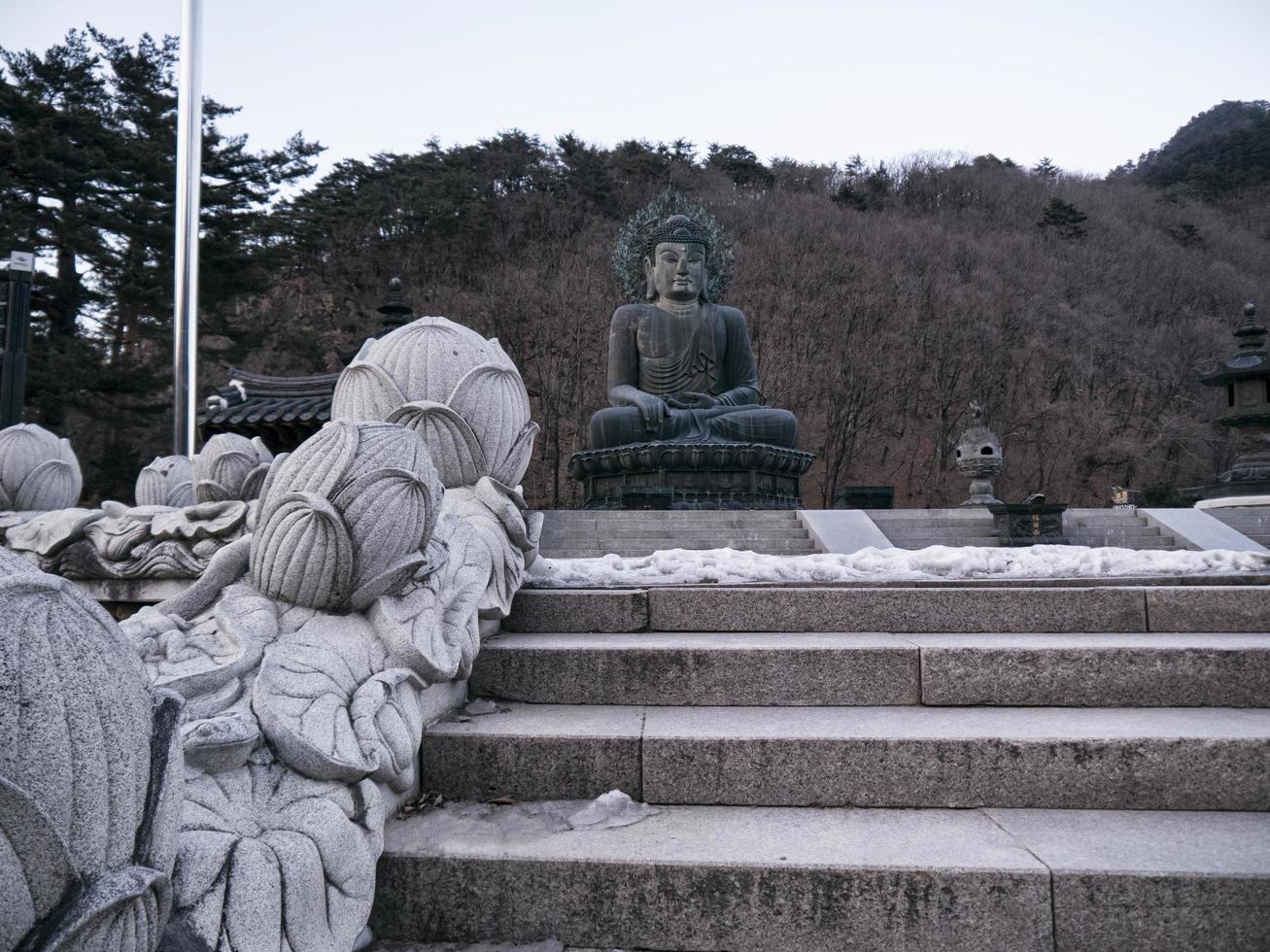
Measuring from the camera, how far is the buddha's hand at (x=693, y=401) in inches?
366

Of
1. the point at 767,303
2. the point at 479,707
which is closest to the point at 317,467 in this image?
the point at 479,707

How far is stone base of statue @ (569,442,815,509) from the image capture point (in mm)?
8633

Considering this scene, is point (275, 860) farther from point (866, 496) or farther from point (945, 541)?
point (866, 496)

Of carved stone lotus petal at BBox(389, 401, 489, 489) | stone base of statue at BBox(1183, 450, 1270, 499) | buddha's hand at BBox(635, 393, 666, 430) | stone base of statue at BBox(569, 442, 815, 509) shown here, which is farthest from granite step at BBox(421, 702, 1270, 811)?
stone base of statue at BBox(1183, 450, 1270, 499)

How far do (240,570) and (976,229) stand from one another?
124 feet

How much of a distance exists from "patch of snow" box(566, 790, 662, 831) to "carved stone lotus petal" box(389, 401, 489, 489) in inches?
53.5

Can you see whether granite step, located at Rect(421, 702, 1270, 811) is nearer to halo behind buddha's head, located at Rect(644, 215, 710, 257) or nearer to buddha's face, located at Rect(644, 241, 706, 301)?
buddha's face, located at Rect(644, 241, 706, 301)

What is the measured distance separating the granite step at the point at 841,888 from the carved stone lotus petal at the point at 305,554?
25.2 inches

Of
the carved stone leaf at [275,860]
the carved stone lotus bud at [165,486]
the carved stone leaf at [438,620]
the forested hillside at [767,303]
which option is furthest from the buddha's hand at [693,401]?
the forested hillside at [767,303]

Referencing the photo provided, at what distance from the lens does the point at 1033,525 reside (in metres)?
8.31

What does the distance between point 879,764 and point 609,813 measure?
741 millimetres

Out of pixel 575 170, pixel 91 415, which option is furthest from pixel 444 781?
pixel 575 170

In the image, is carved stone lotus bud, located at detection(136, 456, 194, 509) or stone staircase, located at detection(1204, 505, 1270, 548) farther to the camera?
stone staircase, located at detection(1204, 505, 1270, 548)

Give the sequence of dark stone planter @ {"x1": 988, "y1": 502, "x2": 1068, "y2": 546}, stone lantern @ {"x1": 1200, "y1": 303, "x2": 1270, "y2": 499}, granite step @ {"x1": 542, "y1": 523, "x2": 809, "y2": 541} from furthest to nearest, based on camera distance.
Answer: stone lantern @ {"x1": 1200, "y1": 303, "x2": 1270, "y2": 499} → dark stone planter @ {"x1": 988, "y1": 502, "x2": 1068, "y2": 546} → granite step @ {"x1": 542, "y1": 523, "x2": 809, "y2": 541}
